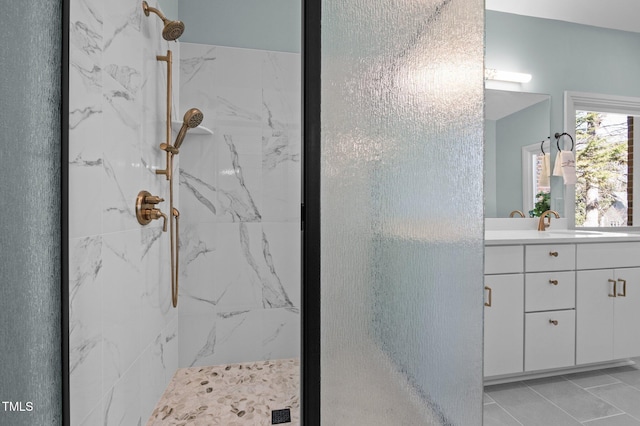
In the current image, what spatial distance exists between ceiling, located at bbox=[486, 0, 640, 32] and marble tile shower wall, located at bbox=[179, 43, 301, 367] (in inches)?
65.8

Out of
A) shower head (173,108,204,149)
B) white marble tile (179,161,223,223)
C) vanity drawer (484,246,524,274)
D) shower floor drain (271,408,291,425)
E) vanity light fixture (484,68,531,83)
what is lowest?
shower floor drain (271,408,291,425)

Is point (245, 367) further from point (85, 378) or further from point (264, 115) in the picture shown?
point (264, 115)

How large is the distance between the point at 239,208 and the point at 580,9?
277 centimetres

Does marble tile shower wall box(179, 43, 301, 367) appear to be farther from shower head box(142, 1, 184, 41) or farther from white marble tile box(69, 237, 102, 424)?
white marble tile box(69, 237, 102, 424)

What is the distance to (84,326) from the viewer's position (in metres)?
0.93

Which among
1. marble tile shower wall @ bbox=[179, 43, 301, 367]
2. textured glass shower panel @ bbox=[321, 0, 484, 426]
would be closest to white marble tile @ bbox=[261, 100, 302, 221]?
marble tile shower wall @ bbox=[179, 43, 301, 367]

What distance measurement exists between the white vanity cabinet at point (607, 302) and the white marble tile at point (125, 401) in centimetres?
232

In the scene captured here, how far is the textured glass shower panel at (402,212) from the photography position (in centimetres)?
63

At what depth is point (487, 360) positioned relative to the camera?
1.84 m

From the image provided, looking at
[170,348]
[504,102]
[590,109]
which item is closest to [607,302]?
[504,102]

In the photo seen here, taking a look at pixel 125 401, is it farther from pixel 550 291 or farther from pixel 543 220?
pixel 543 220

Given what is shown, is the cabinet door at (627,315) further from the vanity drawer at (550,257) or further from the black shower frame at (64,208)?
the black shower frame at (64,208)

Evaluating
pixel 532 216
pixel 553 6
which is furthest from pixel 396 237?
pixel 553 6

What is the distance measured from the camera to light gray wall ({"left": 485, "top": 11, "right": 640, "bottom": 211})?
2.47m
